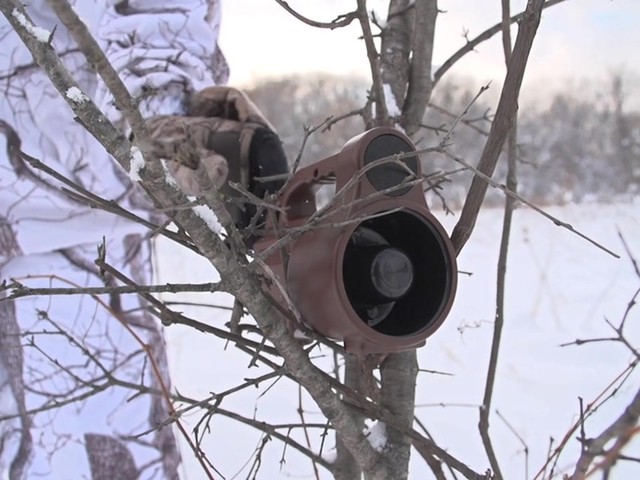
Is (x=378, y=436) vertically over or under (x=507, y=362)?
under

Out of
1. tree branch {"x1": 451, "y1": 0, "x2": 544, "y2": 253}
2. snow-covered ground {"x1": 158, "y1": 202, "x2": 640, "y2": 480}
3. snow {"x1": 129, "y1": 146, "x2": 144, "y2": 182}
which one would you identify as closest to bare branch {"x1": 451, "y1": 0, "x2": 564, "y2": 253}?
tree branch {"x1": 451, "y1": 0, "x2": 544, "y2": 253}

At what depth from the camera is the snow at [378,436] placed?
1.48ft

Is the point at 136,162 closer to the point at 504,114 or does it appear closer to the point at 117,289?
the point at 117,289

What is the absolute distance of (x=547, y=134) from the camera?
276 inches

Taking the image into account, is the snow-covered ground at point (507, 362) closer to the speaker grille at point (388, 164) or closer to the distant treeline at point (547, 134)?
the speaker grille at point (388, 164)

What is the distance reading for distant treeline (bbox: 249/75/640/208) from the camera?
5.51m

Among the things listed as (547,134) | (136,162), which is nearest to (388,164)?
(136,162)

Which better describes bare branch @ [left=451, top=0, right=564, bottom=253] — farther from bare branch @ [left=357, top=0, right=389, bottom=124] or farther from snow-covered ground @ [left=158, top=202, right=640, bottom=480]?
snow-covered ground @ [left=158, top=202, right=640, bottom=480]

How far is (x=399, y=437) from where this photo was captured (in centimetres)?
45

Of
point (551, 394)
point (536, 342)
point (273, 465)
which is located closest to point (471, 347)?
point (536, 342)

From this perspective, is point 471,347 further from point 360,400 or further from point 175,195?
point 175,195

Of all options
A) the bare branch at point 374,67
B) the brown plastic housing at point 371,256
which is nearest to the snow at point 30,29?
the brown plastic housing at point 371,256

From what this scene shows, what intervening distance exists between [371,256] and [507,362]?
82.3 inches

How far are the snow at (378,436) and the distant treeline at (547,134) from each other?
4.40 m
